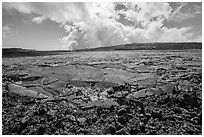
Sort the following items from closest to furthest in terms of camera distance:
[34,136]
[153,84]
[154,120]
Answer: [34,136]
[154,120]
[153,84]

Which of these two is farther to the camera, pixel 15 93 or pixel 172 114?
pixel 15 93

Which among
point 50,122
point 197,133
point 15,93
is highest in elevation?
point 15,93

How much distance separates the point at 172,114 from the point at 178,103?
0.36 m

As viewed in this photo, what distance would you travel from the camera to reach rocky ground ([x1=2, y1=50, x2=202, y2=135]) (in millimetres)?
3135

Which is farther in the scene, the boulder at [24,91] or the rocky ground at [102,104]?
the boulder at [24,91]

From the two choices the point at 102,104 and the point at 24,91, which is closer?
the point at 102,104

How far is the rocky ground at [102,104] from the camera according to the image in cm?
313

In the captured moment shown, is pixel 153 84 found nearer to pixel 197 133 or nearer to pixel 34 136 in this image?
pixel 197 133

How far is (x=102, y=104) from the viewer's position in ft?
12.2

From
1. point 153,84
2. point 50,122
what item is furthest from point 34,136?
point 153,84

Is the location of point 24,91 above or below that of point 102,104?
above

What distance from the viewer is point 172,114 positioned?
3393mm

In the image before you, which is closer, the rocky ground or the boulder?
the rocky ground

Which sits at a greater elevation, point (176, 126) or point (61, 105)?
point (61, 105)
